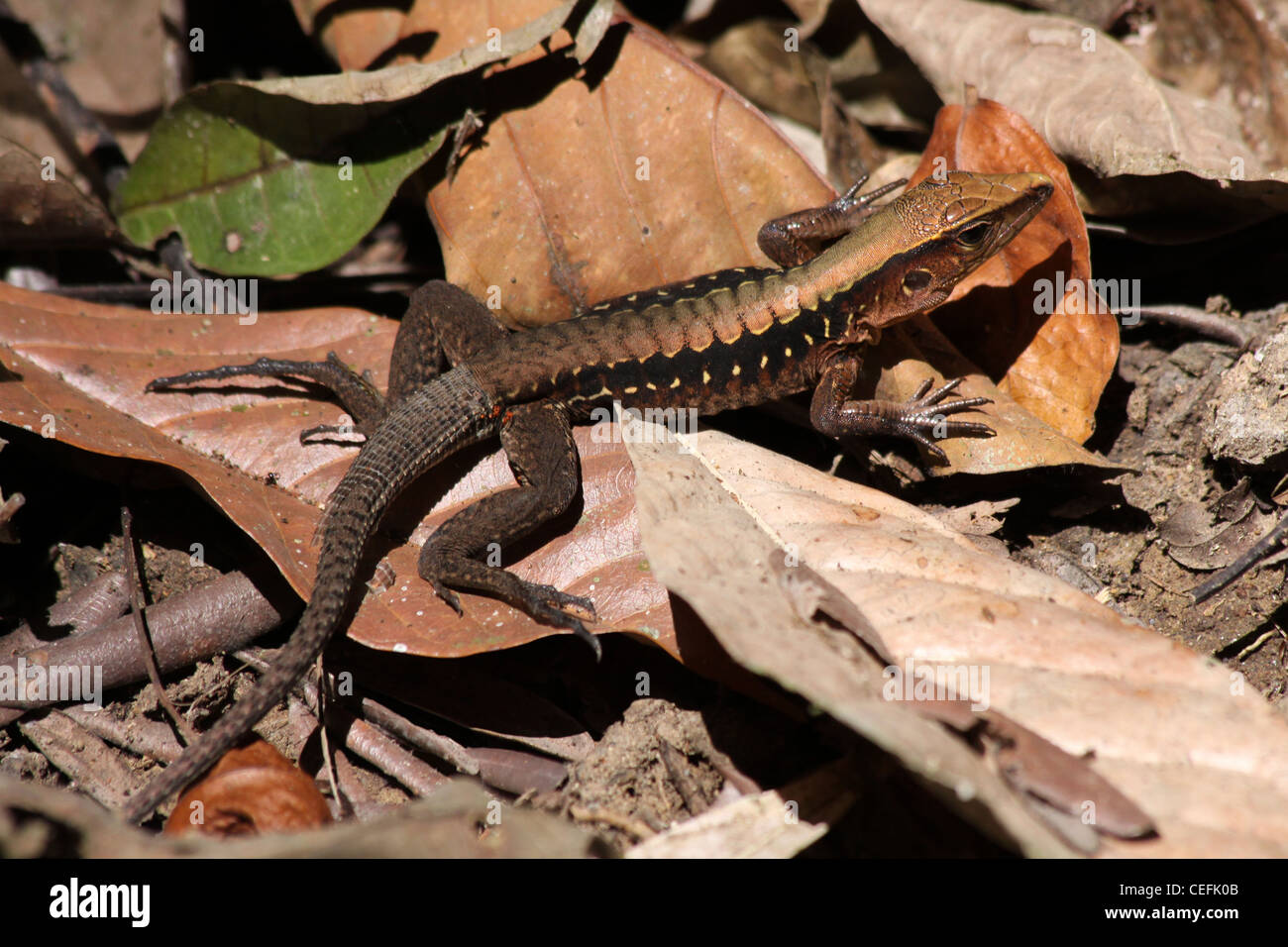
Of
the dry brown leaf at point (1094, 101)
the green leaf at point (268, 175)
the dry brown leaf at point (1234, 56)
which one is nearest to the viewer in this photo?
the dry brown leaf at point (1094, 101)

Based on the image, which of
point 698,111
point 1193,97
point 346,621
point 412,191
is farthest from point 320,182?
point 1193,97

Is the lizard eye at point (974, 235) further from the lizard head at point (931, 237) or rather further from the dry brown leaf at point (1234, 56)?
the dry brown leaf at point (1234, 56)

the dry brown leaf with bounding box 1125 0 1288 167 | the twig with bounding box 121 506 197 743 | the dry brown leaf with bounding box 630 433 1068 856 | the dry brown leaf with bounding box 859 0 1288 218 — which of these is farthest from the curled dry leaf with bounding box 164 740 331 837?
the dry brown leaf with bounding box 1125 0 1288 167

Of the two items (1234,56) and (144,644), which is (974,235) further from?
(144,644)

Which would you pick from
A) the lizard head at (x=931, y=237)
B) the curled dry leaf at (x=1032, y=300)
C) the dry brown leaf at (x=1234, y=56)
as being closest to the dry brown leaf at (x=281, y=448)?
the lizard head at (x=931, y=237)

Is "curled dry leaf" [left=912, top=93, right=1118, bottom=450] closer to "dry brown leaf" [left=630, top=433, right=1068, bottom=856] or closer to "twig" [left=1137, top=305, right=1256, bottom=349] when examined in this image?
"twig" [left=1137, top=305, right=1256, bottom=349]

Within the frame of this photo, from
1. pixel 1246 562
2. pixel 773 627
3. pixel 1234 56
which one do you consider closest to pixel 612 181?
pixel 773 627

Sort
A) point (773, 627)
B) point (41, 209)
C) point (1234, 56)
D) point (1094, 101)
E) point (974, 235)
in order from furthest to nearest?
point (1234, 56), point (41, 209), point (1094, 101), point (974, 235), point (773, 627)
